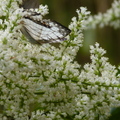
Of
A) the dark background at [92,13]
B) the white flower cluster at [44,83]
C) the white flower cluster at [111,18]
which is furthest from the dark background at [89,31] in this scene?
the white flower cluster at [44,83]

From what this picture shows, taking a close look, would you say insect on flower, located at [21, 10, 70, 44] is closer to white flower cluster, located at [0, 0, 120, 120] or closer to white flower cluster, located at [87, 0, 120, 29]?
white flower cluster, located at [0, 0, 120, 120]

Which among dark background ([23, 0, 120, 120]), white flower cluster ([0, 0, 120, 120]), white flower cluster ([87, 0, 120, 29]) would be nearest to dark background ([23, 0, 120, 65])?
dark background ([23, 0, 120, 120])

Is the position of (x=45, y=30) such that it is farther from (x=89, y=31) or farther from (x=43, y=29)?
(x=89, y=31)

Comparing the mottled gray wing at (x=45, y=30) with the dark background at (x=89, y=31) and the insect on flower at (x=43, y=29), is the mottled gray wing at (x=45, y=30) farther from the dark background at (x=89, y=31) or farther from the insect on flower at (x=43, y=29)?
the dark background at (x=89, y=31)

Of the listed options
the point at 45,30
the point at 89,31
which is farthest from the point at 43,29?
the point at 89,31

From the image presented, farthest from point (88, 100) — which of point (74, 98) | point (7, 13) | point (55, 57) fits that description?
point (7, 13)

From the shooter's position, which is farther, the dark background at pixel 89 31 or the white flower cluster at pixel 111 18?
the dark background at pixel 89 31

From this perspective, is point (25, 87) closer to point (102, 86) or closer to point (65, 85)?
point (65, 85)
